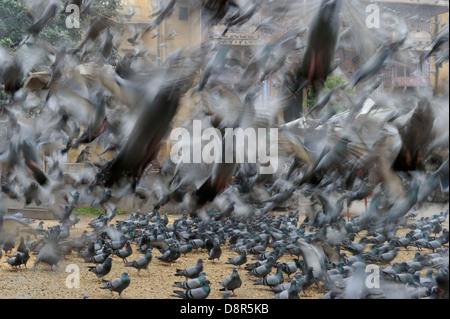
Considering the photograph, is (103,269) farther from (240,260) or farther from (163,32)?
(163,32)

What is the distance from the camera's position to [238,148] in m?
3.78

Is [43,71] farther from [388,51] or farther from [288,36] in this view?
[388,51]

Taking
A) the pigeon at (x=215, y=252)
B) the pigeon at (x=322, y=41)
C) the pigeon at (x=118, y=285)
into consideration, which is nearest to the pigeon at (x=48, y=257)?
the pigeon at (x=118, y=285)

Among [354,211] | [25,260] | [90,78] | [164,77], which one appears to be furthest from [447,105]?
[354,211]

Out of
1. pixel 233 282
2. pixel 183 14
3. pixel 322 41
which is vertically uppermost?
pixel 183 14

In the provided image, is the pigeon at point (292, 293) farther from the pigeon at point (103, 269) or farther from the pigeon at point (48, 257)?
the pigeon at point (48, 257)

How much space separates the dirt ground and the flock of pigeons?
126 mm

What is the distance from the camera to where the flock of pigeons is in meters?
2.69

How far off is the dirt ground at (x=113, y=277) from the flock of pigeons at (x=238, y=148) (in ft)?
0.41

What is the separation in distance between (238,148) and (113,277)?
2.73 metres

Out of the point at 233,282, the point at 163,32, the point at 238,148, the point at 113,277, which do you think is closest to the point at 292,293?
the point at 233,282

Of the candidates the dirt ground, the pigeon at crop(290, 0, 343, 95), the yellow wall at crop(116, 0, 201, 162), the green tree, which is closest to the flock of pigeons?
the pigeon at crop(290, 0, 343, 95)

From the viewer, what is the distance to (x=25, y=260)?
5770 millimetres

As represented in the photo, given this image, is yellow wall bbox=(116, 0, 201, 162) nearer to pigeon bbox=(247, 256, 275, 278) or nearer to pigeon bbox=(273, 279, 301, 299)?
pigeon bbox=(247, 256, 275, 278)
